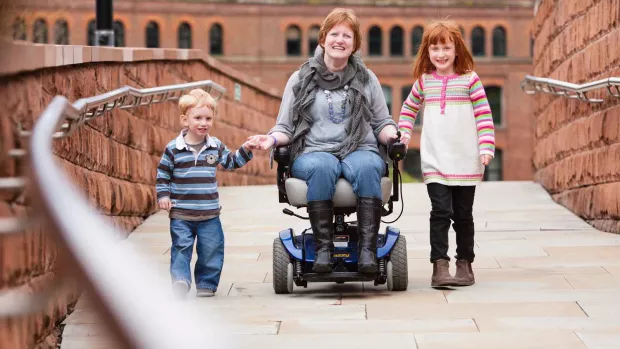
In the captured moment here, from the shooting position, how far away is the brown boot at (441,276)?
5957 mm

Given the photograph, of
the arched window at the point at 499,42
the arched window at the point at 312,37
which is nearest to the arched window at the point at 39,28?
the arched window at the point at 312,37

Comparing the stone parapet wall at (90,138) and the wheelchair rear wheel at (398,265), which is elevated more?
the stone parapet wall at (90,138)

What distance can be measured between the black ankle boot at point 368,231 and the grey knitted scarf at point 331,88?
0.30 meters

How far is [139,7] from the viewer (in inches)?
1841

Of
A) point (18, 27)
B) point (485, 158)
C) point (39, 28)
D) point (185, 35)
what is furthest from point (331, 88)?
point (185, 35)

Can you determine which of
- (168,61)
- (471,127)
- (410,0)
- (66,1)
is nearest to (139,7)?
(410,0)

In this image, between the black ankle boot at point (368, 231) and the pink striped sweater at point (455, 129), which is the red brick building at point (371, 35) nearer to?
the pink striped sweater at point (455, 129)

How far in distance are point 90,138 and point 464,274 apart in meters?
2.30

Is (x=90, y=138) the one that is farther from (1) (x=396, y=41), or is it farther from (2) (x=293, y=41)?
(1) (x=396, y=41)

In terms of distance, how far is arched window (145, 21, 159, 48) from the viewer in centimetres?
4712

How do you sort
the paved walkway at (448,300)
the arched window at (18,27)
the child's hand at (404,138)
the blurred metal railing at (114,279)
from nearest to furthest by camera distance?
1. the blurred metal railing at (114,279)
2. the arched window at (18,27)
3. the paved walkway at (448,300)
4. the child's hand at (404,138)

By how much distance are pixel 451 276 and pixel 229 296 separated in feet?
3.93

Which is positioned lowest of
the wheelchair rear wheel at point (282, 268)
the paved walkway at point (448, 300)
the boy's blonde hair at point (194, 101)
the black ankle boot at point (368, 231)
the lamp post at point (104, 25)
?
A: the paved walkway at point (448, 300)

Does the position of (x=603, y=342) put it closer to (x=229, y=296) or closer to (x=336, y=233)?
(x=336, y=233)
